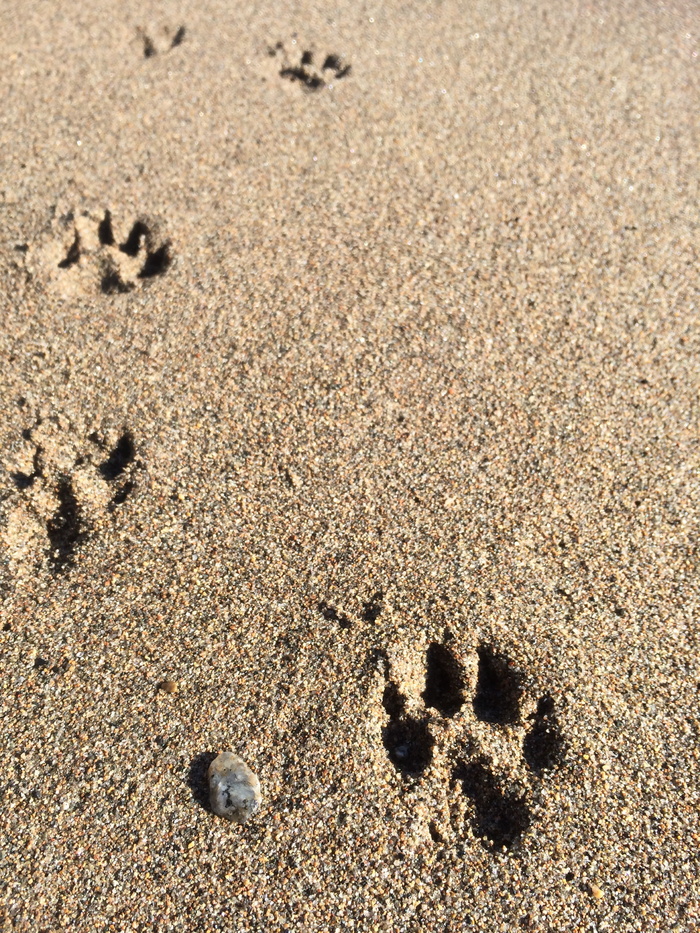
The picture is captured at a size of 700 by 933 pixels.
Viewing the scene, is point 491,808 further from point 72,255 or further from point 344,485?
point 72,255

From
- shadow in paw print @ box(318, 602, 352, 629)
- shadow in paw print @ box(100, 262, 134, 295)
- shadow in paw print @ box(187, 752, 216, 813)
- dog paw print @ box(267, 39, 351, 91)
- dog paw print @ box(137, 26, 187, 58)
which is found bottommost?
shadow in paw print @ box(187, 752, 216, 813)

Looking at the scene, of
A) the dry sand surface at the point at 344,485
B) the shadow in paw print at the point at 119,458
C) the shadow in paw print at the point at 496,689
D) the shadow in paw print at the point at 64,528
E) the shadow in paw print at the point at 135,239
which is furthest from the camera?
the shadow in paw print at the point at 135,239

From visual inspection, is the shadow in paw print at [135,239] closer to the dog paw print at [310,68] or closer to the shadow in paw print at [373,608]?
the dog paw print at [310,68]

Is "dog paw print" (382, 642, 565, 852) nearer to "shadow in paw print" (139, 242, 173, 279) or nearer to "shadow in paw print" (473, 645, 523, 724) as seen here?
"shadow in paw print" (473, 645, 523, 724)

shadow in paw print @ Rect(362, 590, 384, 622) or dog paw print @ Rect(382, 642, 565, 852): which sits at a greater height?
shadow in paw print @ Rect(362, 590, 384, 622)

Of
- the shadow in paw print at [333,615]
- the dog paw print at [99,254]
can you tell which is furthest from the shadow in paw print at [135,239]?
the shadow in paw print at [333,615]

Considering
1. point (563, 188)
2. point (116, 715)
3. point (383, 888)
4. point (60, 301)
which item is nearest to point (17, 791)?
point (116, 715)

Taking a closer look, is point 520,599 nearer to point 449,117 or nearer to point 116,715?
point 116,715

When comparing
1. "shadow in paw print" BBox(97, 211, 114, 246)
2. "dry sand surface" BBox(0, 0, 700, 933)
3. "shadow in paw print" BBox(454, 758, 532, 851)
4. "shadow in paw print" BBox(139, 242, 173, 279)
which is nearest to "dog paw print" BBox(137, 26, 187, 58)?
"dry sand surface" BBox(0, 0, 700, 933)
